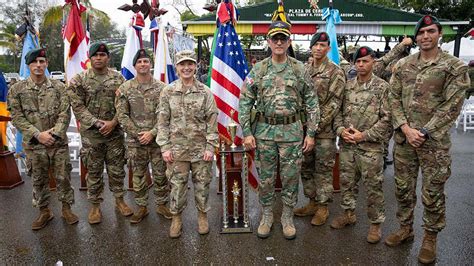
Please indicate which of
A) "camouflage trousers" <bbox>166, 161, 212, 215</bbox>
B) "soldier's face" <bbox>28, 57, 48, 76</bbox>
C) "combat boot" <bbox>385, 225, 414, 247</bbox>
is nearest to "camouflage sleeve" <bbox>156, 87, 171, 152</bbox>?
"camouflage trousers" <bbox>166, 161, 212, 215</bbox>

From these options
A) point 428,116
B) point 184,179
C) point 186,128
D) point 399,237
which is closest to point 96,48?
point 186,128

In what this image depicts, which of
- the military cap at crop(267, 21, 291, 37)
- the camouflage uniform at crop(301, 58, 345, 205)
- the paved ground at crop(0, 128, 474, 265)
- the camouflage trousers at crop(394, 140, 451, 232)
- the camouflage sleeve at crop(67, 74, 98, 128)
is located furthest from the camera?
the camouflage sleeve at crop(67, 74, 98, 128)

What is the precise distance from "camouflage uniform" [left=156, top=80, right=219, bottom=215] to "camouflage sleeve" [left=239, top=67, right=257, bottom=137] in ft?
0.95

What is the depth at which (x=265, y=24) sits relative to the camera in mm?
13000

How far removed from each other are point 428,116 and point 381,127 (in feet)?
1.41

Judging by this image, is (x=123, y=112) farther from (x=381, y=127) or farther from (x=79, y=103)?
(x=381, y=127)

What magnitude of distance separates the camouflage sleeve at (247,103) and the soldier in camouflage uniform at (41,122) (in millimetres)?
1991

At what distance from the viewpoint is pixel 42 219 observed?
13.7ft

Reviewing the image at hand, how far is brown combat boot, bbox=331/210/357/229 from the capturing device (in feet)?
13.1

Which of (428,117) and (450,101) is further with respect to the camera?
(428,117)

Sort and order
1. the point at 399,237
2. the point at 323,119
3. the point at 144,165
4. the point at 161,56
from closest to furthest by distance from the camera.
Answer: the point at 399,237 < the point at 323,119 < the point at 144,165 < the point at 161,56

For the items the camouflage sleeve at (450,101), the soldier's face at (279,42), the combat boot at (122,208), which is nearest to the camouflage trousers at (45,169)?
the combat boot at (122,208)

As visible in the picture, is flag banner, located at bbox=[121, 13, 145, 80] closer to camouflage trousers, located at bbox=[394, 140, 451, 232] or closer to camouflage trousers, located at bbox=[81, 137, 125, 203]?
camouflage trousers, located at bbox=[81, 137, 125, 203]

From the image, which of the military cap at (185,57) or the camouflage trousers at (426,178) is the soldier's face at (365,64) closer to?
the camouflage trousers at (426,178)
